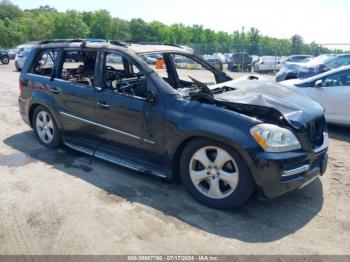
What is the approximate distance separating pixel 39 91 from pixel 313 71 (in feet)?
31.1

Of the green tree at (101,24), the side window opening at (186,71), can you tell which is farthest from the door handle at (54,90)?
the green tree at (101,24)

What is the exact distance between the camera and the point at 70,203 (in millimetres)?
3941

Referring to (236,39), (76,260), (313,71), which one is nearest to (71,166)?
(76,260)

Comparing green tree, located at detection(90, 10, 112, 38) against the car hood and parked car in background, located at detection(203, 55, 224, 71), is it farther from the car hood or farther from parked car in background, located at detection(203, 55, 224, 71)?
the car hood

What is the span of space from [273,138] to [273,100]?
0.76 meters

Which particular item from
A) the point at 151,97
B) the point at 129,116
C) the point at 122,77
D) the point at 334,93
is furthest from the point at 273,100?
the point at 334,93

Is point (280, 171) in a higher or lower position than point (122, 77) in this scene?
lower

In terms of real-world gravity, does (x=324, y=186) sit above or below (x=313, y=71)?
below

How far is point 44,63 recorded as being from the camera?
19.6 feet

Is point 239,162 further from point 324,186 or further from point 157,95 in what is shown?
point 324,186

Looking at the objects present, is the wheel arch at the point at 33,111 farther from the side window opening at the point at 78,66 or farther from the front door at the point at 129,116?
the front door at the point at 129,116

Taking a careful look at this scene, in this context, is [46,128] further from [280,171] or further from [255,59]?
[255,59]

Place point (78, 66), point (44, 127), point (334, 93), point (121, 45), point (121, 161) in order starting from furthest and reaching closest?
point (334, 93), point (44, 127), point (78, 66), point (121, 45), point (121, 161)

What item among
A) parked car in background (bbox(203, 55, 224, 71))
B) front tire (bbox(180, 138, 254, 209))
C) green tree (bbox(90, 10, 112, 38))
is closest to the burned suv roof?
parked car in background (bbox(203, 55, 224, 71))
